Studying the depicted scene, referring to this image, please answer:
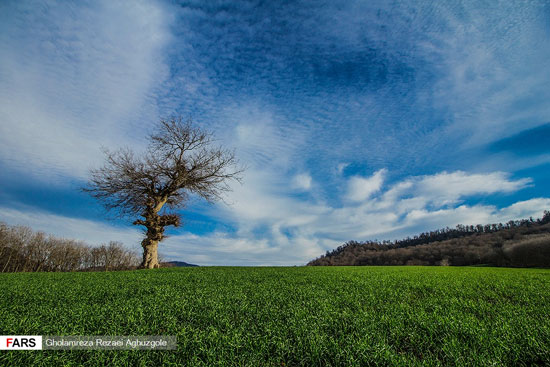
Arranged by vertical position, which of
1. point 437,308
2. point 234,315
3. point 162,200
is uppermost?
point 162,200

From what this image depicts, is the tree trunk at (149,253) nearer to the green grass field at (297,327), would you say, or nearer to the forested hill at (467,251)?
the green grass field at (297,327)

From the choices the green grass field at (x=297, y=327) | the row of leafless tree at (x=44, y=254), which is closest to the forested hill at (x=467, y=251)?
the row of leafless tree at (x=44, y=254)

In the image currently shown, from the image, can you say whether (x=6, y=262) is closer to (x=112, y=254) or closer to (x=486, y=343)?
(x=112, y=254)

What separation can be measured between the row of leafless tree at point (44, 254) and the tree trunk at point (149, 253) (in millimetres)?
37579

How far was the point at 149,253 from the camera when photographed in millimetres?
23422

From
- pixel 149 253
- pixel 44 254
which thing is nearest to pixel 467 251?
pixel 149 253

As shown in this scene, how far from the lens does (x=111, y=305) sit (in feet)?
16.4

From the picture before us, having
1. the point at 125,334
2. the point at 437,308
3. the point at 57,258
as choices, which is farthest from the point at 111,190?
the point at 57,258

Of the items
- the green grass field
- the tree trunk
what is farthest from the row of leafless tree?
the green grass field

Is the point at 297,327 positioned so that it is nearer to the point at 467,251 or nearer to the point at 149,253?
the point at 149,253

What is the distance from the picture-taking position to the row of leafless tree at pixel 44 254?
52.4m

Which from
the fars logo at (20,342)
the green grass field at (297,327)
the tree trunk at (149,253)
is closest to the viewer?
the green grass field at (297,327)

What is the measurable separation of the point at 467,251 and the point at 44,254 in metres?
139

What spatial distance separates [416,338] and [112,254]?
8399cm
